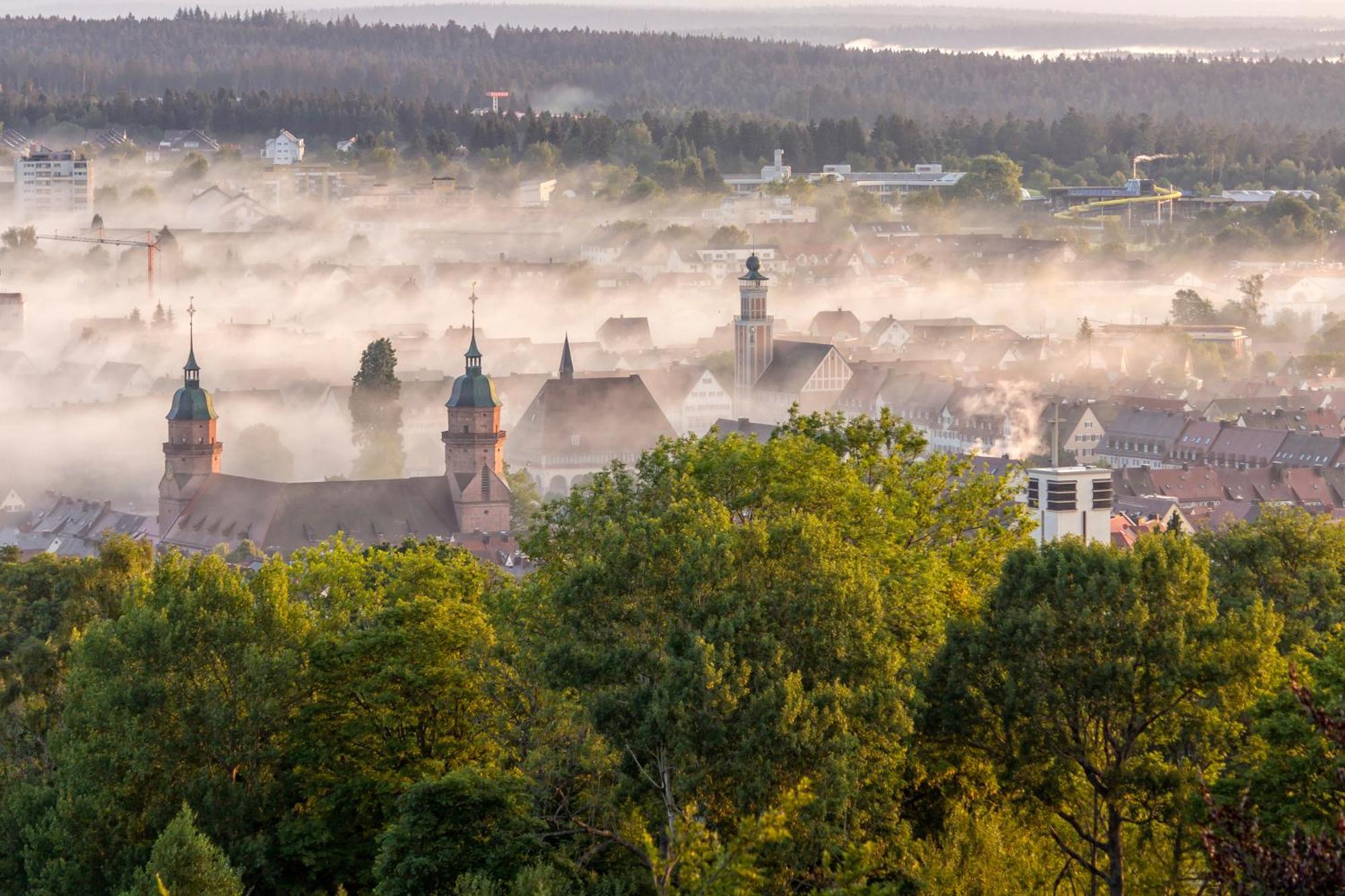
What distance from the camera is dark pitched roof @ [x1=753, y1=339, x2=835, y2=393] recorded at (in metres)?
118

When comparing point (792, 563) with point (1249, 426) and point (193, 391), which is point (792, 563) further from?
point (1249, 426)

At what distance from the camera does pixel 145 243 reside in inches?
7259

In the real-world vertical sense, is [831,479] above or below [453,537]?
above

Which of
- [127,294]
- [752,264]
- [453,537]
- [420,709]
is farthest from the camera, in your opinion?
[127,294]

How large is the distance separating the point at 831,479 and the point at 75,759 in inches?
364

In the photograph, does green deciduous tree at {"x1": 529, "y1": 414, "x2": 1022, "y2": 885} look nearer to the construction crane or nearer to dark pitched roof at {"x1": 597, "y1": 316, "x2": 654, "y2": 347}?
dark pitched roof at {"x1": 597, "y1": 316, "x2": 654, "y2": 347}

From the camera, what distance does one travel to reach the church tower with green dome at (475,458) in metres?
79.5

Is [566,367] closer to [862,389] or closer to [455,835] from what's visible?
[862,389]

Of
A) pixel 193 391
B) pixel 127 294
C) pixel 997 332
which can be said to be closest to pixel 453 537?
pixel 193 391

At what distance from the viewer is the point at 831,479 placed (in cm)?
3034

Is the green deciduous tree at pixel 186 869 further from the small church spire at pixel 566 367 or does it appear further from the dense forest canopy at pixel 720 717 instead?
the small church spire at pixel 566 367

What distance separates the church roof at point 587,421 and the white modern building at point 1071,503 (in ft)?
183

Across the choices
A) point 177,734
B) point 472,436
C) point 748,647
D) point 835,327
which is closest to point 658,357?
point 835,327

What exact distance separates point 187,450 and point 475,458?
9.46 meters
